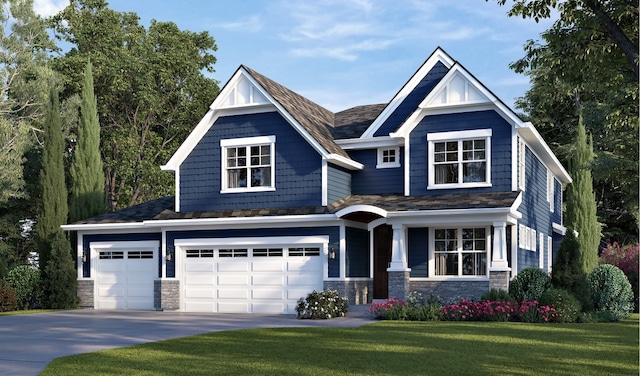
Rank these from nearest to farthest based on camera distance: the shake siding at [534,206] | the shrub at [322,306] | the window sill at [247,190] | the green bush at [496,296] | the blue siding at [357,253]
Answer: the green bush at [496,296], the shrub at [322,306], the blue siding at [357,253], the window sill at [247,190], the shake siding at [534,206]

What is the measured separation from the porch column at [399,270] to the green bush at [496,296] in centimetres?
252

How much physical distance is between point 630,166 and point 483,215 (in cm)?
1038

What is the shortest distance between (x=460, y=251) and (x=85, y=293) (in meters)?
13.5

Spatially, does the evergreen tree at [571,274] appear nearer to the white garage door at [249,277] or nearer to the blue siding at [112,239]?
the white garage door at [249,277]

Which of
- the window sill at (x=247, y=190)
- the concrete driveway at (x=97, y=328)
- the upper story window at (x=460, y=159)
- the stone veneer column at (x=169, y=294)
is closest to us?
the concrete driveway at (x=97, y=328)

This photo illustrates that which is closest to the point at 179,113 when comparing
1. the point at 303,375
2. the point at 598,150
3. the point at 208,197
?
the point at 208,197

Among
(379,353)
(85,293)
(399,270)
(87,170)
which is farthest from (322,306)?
(87,170)

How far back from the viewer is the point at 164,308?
25.3m

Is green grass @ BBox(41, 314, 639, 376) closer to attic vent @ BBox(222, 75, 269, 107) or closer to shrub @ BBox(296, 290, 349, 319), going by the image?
shrub @ BBox(296, 290, 349, 319)

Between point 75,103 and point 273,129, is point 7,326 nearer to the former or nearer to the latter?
point 273,129

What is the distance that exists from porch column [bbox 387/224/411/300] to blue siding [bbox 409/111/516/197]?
83.3 inches

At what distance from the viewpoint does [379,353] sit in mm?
13031

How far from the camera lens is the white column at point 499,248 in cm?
2138

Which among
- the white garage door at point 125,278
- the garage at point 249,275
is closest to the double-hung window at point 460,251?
the garage at point 249,275
